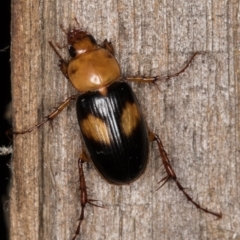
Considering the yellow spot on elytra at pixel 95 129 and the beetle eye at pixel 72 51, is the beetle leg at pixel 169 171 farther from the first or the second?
the beetle eye at pixel 72 51

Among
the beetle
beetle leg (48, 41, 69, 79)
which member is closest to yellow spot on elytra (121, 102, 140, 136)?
the beetle

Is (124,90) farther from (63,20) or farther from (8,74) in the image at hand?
(8,74)

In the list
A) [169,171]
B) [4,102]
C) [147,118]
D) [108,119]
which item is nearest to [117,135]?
[108,119]

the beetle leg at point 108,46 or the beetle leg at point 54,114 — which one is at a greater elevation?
the beetle leg at point 108,46

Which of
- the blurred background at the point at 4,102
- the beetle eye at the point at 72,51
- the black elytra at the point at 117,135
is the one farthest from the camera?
the blurred background at the point at 4,102

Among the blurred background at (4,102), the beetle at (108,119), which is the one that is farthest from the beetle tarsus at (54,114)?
the blurred background at (4,102)

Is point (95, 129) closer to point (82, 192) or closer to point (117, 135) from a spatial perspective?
point (117, 135)

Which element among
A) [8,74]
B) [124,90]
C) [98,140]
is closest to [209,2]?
[124,90]
